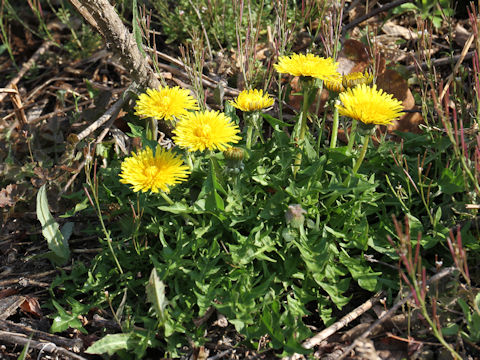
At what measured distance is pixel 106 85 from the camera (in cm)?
341

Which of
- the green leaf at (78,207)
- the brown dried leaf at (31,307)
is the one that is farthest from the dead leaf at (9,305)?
the green leaf at (78,207)

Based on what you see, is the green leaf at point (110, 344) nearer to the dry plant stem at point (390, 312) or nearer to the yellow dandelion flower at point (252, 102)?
the dry plant stem at point (390, 312)

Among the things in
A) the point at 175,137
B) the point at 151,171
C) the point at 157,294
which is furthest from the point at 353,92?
the point at 157,294

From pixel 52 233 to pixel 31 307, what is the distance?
1.15ft

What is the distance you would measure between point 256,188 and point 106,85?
1.67m

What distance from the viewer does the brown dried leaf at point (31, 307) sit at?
2.20 meters

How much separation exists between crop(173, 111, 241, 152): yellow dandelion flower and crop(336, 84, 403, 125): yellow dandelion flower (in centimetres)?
44

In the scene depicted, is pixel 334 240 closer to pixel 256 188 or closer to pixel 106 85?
pixel 256 188

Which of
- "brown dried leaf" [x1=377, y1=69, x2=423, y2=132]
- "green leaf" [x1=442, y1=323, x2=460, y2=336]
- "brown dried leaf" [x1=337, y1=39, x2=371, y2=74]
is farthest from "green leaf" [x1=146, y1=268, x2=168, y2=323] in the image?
"brown dried leaf" [x1=337, y1=39, x2=371, y2=74]

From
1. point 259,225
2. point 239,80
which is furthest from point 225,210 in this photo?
point 239,80

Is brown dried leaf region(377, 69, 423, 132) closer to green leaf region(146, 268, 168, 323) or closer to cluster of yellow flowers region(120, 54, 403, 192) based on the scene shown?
cluster of yellow flowers region(120, 54, 403, 192)

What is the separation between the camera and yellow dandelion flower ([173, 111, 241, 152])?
1933 mm

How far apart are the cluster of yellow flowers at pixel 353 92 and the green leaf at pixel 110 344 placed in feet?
3.99

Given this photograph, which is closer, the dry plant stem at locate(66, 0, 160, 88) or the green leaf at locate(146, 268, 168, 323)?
the green leaf at locate(146, 268, 168, 323)
